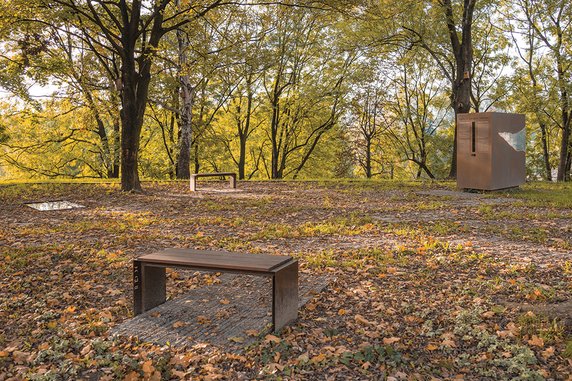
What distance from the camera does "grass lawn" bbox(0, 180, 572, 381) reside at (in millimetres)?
3232

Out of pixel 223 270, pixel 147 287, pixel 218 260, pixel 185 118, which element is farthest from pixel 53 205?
pixel 185 118

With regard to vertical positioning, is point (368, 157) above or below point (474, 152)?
above

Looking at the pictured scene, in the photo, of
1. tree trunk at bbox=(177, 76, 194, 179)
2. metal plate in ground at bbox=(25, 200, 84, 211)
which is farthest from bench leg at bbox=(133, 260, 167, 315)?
tree trunk at bbox=(177, 76, 194, 179)

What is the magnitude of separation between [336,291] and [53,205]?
28.5 feet

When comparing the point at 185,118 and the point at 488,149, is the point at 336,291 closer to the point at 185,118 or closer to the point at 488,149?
the point at 488,149

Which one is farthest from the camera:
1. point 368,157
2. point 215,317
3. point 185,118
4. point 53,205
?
point 368,157

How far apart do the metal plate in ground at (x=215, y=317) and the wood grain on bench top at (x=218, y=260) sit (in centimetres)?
50

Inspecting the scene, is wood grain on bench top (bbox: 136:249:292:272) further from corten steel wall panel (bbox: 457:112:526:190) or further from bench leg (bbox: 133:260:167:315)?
corten steel wall panel (bbox: 457:112:526:190)

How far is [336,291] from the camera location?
471 centimetres

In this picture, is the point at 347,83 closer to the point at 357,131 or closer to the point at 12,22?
the point at 357,131

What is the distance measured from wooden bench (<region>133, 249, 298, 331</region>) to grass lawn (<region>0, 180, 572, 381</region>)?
167 millimetres

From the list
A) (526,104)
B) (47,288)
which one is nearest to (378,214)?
(47,288)

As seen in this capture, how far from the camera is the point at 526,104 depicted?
914 inches

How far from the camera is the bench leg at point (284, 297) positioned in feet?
12.1
